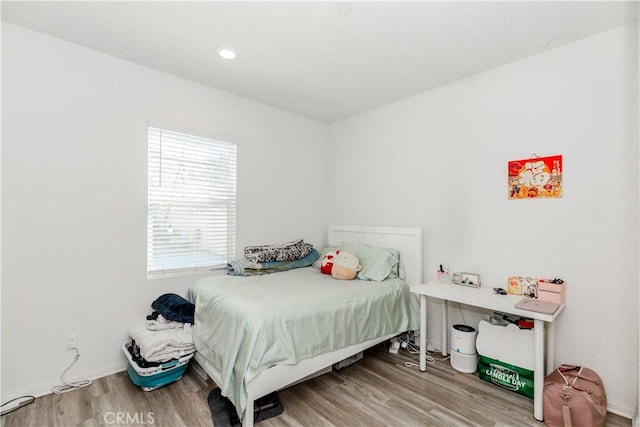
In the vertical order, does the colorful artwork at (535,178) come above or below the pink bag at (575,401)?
above

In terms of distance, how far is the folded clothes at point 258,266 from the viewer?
2.92 m

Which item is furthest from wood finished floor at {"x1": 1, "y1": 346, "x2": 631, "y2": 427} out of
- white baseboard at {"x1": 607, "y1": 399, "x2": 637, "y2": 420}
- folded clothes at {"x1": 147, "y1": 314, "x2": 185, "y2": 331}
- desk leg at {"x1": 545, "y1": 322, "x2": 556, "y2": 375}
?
folded clothes at {"x1": 147, "y1": 314, "x2": 185, "y2": 331}

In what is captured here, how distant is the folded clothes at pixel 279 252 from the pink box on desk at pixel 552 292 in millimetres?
2101

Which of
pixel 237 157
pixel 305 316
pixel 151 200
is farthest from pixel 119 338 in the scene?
pixel 237 157

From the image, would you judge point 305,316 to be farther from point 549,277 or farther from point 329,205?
point 329,205

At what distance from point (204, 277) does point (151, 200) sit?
2.73 ft

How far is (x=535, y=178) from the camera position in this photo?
2334 millimetres

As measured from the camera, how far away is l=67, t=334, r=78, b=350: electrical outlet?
2248 mm

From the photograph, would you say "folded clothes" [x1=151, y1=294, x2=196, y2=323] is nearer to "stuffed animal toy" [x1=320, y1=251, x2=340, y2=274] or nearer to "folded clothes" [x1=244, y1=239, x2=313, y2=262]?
"folded clothes" [x1=244, y1=239, x2=313, y2=262]

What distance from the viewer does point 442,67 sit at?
100 inches

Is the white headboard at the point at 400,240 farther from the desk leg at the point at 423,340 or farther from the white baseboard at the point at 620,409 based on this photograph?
the white baseboard at the point at 620,409

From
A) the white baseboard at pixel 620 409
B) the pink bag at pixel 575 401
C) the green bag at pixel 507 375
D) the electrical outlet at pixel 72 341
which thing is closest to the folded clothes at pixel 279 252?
the electrical outlet at pixel 72 341

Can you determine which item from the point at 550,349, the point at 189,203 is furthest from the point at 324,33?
the point at 550,349

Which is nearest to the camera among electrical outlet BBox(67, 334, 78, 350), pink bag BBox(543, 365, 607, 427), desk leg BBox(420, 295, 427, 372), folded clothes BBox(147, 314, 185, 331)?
pink bag BBox(543, 365, 607, 427)
